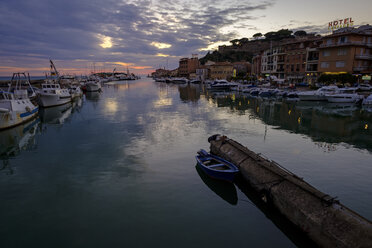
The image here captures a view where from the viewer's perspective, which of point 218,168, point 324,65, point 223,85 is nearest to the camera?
point 218,168

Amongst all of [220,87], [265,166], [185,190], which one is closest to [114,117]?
[185,190]

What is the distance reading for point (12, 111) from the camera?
28.5 metres

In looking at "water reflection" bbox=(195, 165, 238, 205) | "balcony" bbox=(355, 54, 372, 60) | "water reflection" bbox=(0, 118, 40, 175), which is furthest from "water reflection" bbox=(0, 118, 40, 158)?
"balcony" bbox=(355, 54, 372, 60)

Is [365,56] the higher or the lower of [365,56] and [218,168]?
the higher

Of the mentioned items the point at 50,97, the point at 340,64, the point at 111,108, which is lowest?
the point at 111,108

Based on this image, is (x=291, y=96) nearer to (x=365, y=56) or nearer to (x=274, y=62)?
(x=365, y=56)

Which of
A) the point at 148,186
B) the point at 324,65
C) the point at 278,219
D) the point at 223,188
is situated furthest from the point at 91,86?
the point at 278,219

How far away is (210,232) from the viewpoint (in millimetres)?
10344

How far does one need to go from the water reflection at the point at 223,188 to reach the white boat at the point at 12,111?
25.9 m

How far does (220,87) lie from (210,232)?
91.7 metres

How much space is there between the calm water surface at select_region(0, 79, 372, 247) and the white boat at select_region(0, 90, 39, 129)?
140 cm

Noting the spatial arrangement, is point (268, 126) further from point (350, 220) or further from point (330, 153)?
point (350, 220)

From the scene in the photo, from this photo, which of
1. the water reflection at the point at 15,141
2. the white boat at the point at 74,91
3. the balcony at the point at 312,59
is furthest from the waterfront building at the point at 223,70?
the water reflection at the point at 15,141

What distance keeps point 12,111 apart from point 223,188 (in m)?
29.2
